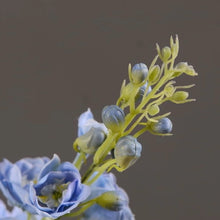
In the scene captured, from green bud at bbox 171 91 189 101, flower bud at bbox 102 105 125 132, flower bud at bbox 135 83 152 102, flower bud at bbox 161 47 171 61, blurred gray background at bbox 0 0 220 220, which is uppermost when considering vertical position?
blurred gray background at bbox 0 0 220 220

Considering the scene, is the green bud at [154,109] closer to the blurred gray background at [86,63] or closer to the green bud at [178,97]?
the green bud at [178,97]

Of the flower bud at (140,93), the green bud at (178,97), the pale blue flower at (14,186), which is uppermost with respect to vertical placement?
the flower bud at (140,93)

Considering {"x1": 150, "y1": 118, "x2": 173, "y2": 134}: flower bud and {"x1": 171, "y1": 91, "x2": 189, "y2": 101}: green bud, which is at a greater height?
{"x1": 171, "y1": 91, "x2": 189, "y2": 101}: green bud

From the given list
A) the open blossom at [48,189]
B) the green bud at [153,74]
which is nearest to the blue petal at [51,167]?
the open blossom at [48,189]

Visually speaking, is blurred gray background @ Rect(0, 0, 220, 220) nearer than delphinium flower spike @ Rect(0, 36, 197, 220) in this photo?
No

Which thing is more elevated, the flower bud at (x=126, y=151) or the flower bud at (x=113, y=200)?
the flower bud at (x=126, y=151)

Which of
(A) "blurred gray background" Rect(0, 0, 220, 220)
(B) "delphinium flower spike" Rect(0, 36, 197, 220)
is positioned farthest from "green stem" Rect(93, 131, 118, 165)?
(A) "blurred gray background" Rect(0, 0, 220, 220)

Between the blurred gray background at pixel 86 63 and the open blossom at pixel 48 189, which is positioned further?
the blurred gray background at pixel 86 63

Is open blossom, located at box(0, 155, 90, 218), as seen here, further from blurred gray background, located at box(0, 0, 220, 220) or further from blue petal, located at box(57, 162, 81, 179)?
blurred gray background, located at box(0, 0, 220, 220)

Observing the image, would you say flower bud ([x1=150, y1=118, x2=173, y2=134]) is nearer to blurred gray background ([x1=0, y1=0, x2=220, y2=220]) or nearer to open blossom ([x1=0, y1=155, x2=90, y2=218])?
open blossom ([x1=0, y1=155, x2=90, y2=218])
